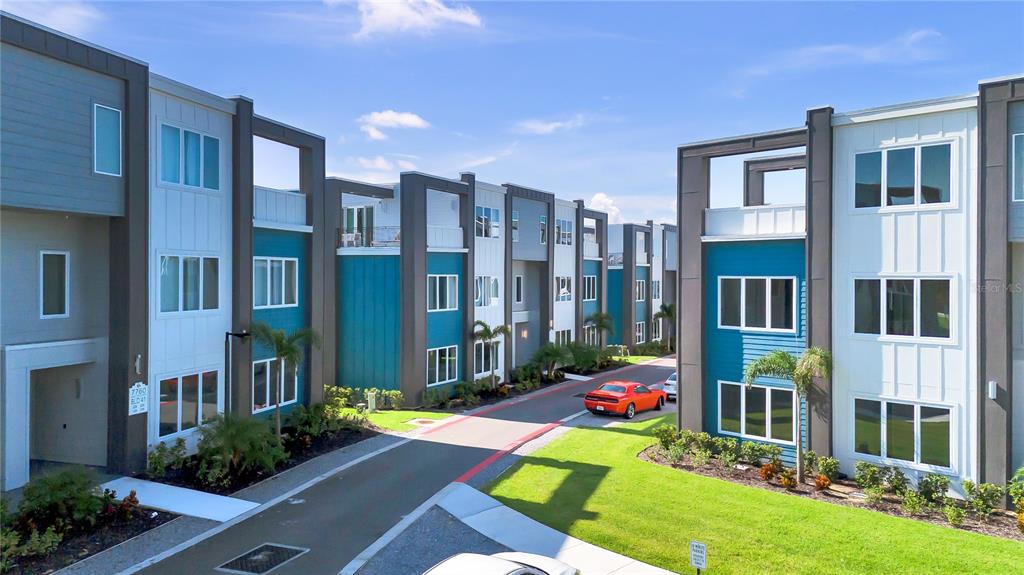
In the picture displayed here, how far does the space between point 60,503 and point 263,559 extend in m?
4.25

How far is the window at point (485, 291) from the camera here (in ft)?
100

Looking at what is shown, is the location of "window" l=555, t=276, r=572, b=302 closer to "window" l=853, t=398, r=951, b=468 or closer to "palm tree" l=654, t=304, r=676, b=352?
"palm tree" l=654, t=304, r=676, b=352

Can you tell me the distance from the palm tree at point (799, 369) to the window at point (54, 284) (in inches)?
661

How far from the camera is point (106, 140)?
1510 centimetres

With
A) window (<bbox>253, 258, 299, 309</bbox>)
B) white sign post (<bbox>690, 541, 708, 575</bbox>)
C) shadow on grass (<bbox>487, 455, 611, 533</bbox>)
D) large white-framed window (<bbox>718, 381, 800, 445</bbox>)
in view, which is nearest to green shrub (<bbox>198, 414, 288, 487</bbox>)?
window (<bbox>253, 258, 299, 309</bbox>)

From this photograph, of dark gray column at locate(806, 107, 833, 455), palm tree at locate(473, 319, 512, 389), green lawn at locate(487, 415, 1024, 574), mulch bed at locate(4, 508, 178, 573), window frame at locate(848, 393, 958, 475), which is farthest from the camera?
palm tree at locate(473, 319, 512, 389)

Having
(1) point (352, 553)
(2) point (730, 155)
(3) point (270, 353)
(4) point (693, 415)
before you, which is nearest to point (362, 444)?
(3) point (270, 353)

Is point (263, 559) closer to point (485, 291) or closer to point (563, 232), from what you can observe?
point (485, 291)

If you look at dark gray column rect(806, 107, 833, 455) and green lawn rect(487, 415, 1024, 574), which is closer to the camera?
green lawn rect(487, 415, 1024, 574)

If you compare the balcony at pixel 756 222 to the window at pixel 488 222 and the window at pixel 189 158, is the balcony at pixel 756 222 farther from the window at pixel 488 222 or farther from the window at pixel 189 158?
the window at pixel 189 158

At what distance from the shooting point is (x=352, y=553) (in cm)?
1215

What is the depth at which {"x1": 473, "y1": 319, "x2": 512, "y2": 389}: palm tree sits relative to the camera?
2995 centimetres

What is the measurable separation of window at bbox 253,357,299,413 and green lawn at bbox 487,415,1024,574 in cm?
788

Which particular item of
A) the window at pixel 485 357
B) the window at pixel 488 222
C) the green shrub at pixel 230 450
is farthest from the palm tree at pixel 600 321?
the green shrub at pixel 230 450
